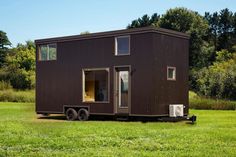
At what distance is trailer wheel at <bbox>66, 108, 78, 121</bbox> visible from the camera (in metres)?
23.0

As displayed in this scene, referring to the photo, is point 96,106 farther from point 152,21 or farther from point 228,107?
point 152,21

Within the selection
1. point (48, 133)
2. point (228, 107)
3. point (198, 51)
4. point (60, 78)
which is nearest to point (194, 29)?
point (198, 51)

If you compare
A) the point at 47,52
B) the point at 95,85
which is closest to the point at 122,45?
the point at 95,85

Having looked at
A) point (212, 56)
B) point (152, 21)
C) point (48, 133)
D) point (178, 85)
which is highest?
point (152, 21)

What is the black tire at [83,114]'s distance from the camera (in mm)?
22562

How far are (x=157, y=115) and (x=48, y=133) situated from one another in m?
6.17

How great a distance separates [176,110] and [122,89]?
102 inches

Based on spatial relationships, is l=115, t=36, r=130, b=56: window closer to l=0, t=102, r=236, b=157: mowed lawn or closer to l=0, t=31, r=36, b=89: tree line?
l=0, t=102, r=236, b=157: mowed lawn

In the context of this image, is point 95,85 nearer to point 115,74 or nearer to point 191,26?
point 115,74

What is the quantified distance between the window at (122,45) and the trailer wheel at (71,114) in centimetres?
368

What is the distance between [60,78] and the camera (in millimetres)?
24172

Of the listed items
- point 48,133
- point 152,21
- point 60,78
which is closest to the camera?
point 48,133

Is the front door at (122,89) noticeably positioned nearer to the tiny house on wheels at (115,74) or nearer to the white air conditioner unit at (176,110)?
the tiny house on wheels at (115,74)

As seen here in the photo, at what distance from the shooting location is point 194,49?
63.1 m
